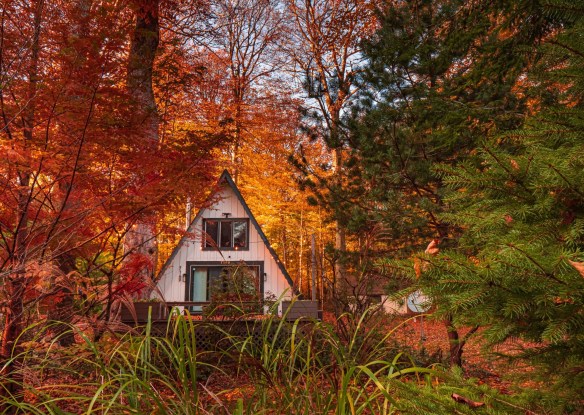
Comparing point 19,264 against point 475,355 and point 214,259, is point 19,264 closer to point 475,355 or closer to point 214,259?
point 475,355

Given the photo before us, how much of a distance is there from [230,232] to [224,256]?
32.0 inches

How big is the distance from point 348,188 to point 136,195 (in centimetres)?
494

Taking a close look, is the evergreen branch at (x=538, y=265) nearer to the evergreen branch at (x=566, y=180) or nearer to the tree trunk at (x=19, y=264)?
the evergreen branch at (x=566, y=180)

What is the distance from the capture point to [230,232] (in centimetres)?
1514

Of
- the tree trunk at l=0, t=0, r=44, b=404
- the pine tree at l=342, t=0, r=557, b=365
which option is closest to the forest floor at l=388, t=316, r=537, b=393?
the pine tree at l=342, t=0, r=557, b=365

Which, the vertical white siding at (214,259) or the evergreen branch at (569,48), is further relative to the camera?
the vertical white siding at (214,259)

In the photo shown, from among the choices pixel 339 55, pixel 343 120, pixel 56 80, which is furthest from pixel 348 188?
pixel 339 55

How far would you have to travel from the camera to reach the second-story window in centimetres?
1504

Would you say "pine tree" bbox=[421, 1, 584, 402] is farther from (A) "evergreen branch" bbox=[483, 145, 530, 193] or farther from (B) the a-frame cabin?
(B) the a-frame cabin

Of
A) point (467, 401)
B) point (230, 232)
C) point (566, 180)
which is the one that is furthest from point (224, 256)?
point (566, 180)

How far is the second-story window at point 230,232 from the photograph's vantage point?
49.3ft

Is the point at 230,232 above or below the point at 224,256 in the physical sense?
above

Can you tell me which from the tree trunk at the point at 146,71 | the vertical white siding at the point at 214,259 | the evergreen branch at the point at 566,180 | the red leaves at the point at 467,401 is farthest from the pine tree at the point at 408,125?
the vertical white siding at the point at 214,259

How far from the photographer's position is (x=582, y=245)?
172 cm
